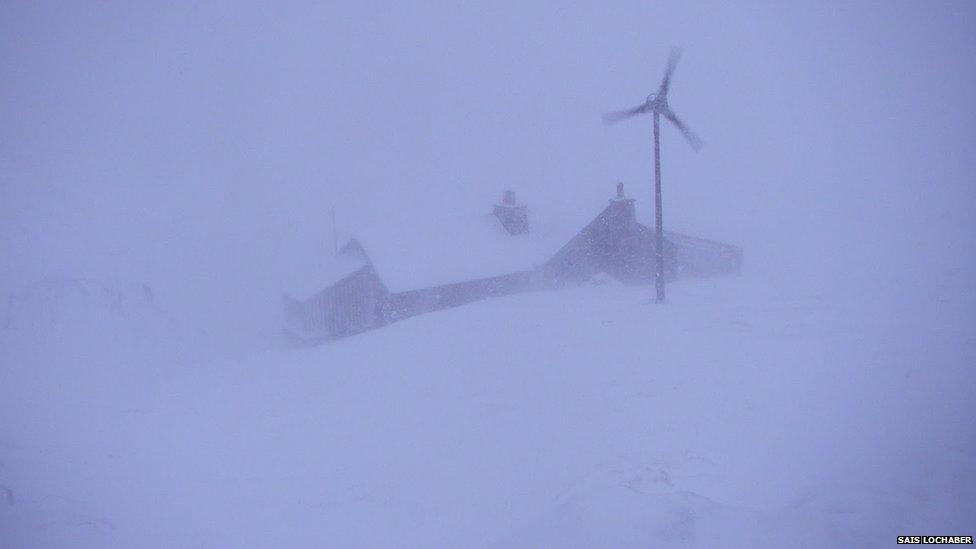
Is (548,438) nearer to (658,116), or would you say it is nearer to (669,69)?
(658,116)

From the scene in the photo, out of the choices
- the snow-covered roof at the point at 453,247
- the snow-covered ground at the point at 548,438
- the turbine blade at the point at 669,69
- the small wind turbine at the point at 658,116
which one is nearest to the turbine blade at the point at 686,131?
the small wind turbine at the point at 658,116

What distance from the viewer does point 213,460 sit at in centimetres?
A: 1470

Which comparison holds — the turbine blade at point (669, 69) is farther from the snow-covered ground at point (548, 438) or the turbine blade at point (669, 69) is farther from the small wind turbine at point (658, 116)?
the snow-covered ground at point (548, 438)

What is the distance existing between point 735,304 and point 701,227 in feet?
107

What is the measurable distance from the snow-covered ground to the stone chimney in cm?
1346

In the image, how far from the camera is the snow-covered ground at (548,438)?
8359mm

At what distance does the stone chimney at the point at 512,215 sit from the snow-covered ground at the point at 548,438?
530 inches

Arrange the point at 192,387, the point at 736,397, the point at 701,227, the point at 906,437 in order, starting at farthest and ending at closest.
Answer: the point at 701,227 < the point at 192,387 < the point at 736,397 < the point at 906,437

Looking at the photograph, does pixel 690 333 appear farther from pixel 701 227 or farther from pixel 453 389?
pixel 701 227

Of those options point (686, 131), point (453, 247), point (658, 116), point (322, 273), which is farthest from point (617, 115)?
point (322, 273)

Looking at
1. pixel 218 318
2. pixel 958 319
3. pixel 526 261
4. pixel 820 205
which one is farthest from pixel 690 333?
pixel 820 205

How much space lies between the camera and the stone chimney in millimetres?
35812

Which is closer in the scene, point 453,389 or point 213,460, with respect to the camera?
point 213,460

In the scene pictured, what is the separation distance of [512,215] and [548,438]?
2453 cm
